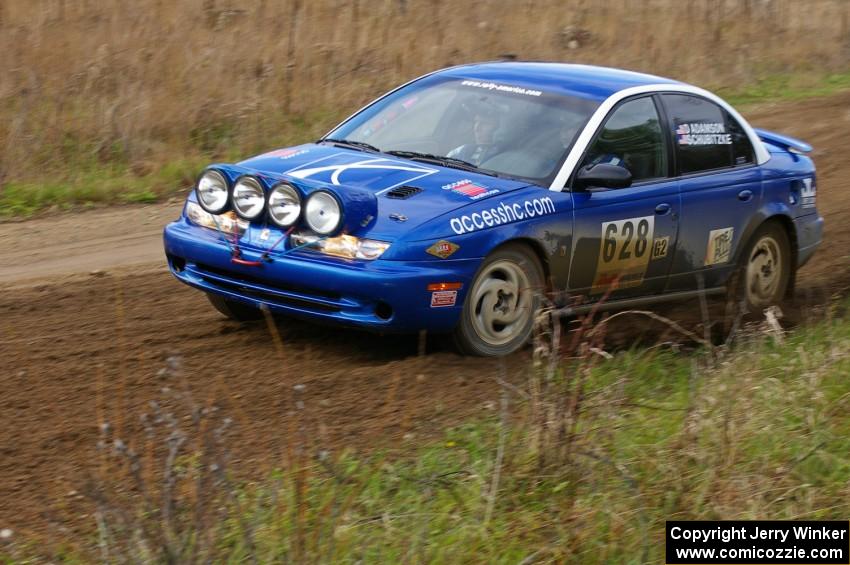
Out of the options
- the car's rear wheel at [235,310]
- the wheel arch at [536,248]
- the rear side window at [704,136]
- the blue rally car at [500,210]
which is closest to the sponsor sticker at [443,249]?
the blue rally car at [500,210]

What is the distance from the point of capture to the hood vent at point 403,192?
6.80m

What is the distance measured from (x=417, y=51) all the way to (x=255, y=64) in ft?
7.94

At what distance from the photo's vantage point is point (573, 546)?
4594mm

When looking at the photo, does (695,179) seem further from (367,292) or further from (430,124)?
(367,292)

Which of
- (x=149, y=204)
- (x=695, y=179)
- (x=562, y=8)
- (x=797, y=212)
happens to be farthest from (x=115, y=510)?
(x=562, y=8)

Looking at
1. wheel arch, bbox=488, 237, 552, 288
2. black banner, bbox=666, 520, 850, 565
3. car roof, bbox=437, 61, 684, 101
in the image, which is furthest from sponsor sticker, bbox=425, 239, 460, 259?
black banner, bbox=666, 520, 850, 565

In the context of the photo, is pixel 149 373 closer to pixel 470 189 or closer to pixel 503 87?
pixel 470 189

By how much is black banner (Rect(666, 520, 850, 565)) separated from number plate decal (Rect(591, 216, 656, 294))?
9.26ft

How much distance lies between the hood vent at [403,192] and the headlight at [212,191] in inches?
36.3

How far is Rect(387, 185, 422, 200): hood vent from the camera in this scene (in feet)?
22.3

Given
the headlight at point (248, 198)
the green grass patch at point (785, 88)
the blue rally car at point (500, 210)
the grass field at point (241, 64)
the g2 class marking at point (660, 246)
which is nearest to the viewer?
the blue rally car at point (500, 210)

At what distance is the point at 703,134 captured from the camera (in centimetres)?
826

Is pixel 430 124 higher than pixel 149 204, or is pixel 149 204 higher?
pixel 430 124

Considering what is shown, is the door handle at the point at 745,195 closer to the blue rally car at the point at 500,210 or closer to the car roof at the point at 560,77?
the blue rally car at the point at 500,210
